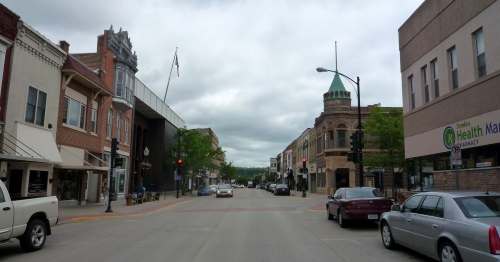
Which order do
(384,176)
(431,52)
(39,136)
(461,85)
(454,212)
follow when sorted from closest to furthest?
(454,212) < (461,85) < (431,52) < (39,136) < (384,176)

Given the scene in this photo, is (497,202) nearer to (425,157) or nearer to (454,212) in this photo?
(454,212)

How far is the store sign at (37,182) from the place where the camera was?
20061 mm

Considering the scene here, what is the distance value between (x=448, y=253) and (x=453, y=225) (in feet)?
1.65

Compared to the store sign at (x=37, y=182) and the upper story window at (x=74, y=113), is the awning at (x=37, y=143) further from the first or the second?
the upper story window at (x=74, y=113)

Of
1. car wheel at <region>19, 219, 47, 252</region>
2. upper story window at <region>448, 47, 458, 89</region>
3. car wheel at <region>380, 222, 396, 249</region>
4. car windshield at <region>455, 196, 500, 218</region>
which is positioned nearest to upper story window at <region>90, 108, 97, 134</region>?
car wheel at <region>19, 219, 47, 252</region>

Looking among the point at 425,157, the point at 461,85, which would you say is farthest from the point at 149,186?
the point at 461,85

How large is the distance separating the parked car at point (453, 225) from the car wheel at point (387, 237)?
0.50 metres

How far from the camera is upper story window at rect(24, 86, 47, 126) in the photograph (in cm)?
1970

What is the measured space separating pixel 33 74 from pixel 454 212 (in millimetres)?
19623

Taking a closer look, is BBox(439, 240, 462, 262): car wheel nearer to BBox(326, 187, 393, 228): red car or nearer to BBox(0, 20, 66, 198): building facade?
BBox(326, 187, 393, 228): red car

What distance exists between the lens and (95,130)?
27.8 metres

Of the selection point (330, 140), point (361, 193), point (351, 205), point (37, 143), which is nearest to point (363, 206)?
point (351, 205)

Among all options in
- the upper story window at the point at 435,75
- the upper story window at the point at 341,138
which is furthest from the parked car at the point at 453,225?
the upper story window at the point at 341,138

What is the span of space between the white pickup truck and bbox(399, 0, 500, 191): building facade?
1139 centimetres
